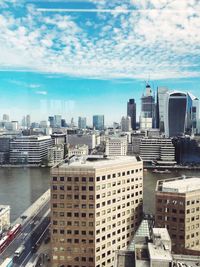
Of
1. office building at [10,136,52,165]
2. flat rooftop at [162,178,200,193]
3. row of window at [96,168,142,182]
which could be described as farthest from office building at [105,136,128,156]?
row of window at [96,168,142,182]

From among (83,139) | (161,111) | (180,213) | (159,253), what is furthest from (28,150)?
(159,253)

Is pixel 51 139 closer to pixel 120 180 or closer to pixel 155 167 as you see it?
pixel 155 167

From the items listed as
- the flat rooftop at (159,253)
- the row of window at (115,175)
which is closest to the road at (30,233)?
the row of window at (115,175)

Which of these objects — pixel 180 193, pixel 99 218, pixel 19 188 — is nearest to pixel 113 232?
pixel 99 218

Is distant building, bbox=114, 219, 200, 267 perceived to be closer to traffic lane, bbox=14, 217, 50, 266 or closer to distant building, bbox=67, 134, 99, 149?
traffic lane, bbox=14, 217, 50, 266

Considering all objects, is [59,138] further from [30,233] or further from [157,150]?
[30,233]

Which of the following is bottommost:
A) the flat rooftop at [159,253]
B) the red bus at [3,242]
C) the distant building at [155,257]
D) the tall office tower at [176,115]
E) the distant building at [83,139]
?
the red bus at [3,242]

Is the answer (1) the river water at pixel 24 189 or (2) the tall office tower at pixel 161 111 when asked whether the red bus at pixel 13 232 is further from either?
(2) the tall office tower at pixel 161 111
